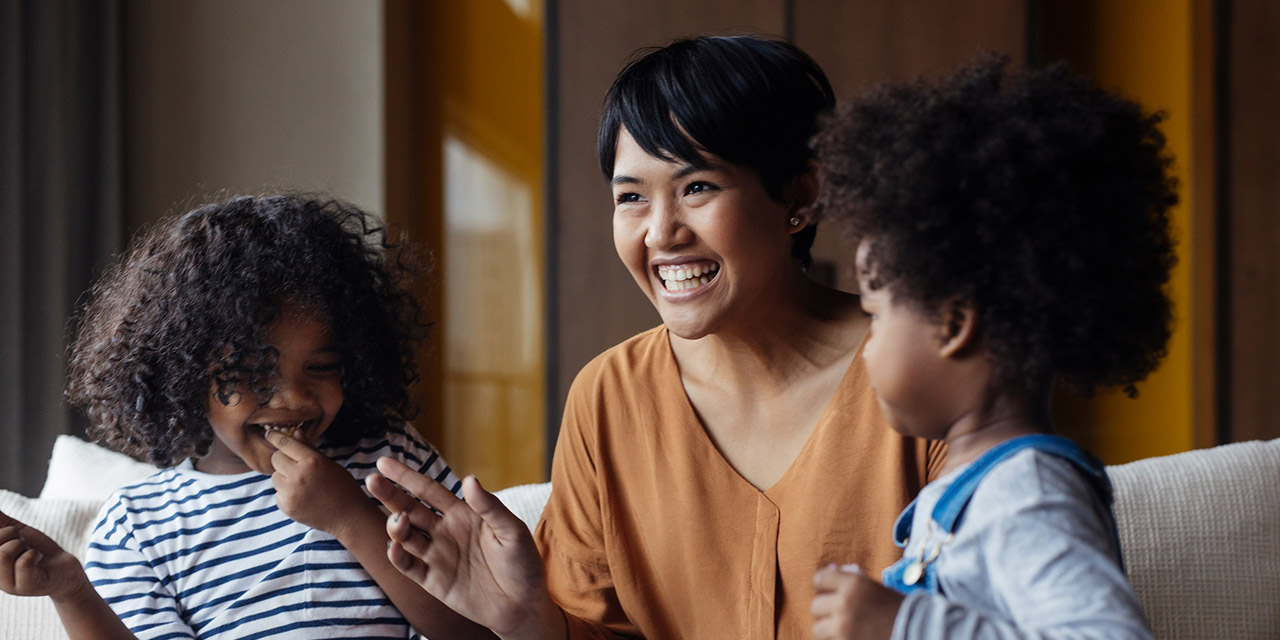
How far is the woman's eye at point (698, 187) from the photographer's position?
1.16 metres

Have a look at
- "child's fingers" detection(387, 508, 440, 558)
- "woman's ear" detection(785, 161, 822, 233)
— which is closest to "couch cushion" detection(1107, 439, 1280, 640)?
"woman's ear" detection(785, 161, 822, 233)

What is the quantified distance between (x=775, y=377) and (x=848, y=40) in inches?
63.1

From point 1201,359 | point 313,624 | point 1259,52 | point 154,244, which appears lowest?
point 313,624

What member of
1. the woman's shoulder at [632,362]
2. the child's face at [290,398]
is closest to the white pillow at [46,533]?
the child's face at [290,398]

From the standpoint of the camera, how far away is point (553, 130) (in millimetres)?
2656

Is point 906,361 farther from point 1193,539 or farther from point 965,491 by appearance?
point 1193,539

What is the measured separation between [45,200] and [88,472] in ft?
3.32

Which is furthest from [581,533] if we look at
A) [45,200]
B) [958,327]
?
[45,200]

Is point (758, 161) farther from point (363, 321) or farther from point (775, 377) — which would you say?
point (363, 321)

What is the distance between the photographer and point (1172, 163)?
0.81 meters

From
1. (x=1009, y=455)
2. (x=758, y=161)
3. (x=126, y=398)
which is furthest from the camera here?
(x=126, y=398)

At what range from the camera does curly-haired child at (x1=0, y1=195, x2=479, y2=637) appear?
1.18 m

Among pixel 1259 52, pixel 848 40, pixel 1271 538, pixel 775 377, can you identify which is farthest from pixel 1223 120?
pixel 775 377

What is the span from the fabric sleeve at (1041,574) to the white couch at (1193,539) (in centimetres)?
82
